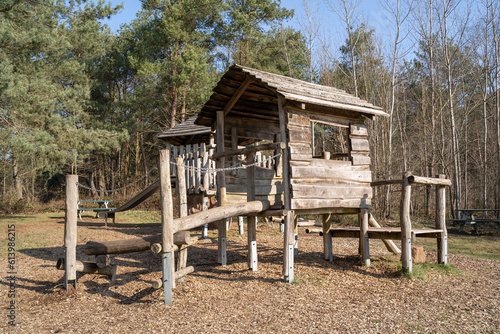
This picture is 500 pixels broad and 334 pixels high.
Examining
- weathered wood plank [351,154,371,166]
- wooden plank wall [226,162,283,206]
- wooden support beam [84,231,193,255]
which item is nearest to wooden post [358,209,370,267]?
weathered wood plank [351,154,371,166]

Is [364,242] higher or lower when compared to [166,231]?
lower

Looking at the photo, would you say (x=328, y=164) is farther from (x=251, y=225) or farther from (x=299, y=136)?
(x=251, y=225)

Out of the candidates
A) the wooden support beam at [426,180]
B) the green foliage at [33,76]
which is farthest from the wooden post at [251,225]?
the green foliage at [33,76]

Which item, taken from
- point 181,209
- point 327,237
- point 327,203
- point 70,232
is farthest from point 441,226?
point 70,232

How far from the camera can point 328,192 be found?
905 cm

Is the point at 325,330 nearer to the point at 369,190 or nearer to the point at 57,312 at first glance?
the point at 57,312

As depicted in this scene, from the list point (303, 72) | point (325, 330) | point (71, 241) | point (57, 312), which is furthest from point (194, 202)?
point (303, 72)

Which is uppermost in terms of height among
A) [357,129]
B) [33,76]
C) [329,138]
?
[33,76]

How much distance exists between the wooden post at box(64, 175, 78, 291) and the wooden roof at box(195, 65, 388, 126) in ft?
12.8

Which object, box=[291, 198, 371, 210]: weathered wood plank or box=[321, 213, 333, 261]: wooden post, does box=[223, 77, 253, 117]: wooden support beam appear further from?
box=[321, 213, 333, 261]: wooden post

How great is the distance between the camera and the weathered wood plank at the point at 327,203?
8406mm

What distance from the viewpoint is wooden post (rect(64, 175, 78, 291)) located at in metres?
7.17

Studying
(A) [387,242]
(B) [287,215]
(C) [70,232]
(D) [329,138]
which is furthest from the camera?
(D) [329,138]

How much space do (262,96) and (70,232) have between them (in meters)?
5.44
